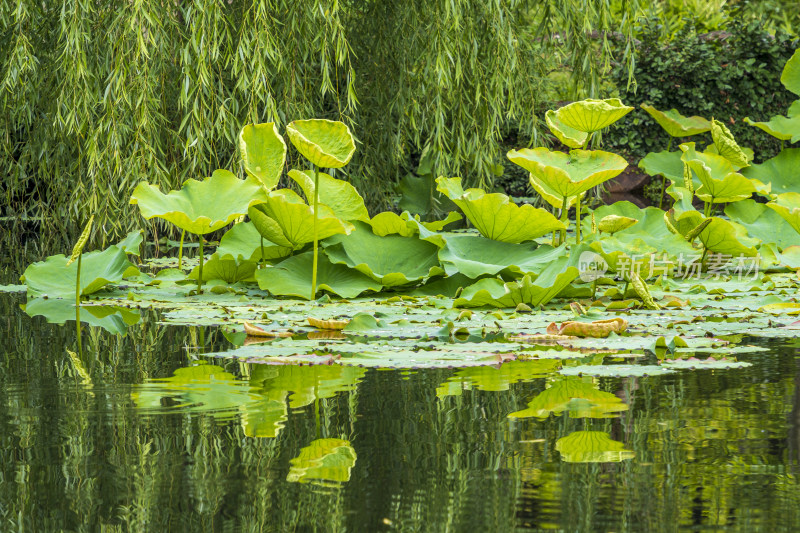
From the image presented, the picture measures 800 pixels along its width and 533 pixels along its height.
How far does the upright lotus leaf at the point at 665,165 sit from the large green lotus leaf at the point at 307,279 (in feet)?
9.01

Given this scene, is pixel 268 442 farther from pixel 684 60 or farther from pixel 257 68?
pixel 684 60

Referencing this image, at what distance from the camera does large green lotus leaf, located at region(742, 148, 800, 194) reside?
203 inches

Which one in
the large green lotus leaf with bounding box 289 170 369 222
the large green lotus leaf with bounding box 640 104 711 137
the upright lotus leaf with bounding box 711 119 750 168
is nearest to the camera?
the large green lotus leaf with bounding box 289 170 369 222

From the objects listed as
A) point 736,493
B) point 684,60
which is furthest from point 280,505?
point 684,60

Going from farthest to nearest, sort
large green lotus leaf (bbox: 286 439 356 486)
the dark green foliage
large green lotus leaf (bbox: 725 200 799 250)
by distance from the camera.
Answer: the dark green foliage < large green lotus leaf (bbox: 725 200 799 250) < large green lotus leaf (bbox: 286 439 356 486)

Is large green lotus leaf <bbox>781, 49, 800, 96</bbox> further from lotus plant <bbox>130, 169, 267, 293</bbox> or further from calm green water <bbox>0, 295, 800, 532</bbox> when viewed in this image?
calm green water <bbox>0, 295, 800, 532</bbox>

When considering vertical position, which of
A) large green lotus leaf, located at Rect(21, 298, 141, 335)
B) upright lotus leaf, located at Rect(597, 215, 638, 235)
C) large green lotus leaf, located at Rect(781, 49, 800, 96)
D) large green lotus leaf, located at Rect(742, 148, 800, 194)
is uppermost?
large green lotus leaf, located at Rect(781, 49, 800, 96)

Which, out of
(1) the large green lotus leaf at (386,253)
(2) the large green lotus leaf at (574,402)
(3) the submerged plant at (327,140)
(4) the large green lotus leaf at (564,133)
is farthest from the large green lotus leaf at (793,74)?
(2) the large green lotus leaf at (574,402)

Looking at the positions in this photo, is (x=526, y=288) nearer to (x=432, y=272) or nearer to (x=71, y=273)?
(x=432, y=272)

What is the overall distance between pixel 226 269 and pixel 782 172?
3.19m

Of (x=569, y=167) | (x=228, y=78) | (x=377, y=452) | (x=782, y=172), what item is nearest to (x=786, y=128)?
(x=782, y=172)

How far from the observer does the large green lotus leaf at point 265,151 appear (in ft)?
11.0

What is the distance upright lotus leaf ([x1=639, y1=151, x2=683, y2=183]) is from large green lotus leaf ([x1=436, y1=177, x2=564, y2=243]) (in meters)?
2.33

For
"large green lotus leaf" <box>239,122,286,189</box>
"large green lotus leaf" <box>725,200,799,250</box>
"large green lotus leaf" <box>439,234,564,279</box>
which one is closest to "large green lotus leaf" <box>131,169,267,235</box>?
"large green lotus leaf" <box>239,122,286,189</box>
